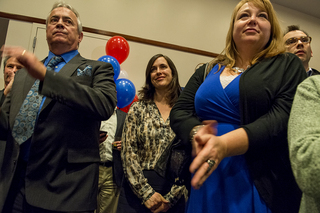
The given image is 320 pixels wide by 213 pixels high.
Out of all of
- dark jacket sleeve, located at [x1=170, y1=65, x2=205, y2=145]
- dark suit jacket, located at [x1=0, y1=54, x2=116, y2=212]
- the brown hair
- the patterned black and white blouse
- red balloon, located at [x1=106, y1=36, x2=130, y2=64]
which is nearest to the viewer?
dark jacket sleeve, located at [x1=170, y1=65, x2=205, y2=145]

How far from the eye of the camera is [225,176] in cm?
84

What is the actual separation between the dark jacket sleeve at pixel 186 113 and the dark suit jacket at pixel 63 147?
13.6 inches

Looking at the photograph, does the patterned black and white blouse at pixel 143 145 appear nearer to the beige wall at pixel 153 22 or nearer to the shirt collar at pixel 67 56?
the shirt collar at pixel 67 56

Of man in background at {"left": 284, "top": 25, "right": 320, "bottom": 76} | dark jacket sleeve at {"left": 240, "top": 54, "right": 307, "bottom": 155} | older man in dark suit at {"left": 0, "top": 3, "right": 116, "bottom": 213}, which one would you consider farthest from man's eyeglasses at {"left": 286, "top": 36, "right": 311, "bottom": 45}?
older man in dark suit at {"left": 0, "top": 3, "right": 116, "bottom": 213}

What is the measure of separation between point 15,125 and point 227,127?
979 millimetres

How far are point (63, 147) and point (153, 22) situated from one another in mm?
3341

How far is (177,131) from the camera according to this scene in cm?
91

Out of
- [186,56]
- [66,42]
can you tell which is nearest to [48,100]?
[66,42]

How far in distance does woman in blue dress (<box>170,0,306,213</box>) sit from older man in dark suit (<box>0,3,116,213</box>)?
16.9 inches

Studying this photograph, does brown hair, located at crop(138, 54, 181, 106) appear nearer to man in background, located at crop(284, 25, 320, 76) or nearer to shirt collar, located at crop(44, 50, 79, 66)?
shirt collar, located at crop(44, 50, 79, 66)

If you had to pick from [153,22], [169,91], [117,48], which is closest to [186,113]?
[169,91]

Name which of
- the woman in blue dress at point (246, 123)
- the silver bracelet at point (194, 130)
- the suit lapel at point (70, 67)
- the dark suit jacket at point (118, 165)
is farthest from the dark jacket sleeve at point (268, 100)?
the dark suit jacket at point (118, 165)

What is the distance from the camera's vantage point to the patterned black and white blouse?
1.57 m

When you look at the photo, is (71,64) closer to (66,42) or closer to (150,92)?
(66,42)
